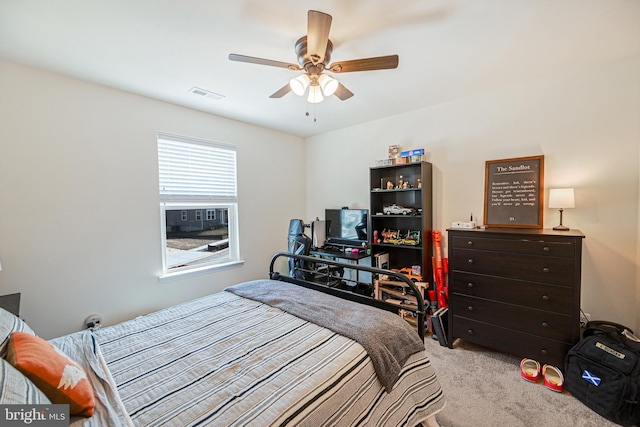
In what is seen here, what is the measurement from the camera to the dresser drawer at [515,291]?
1.96 metres

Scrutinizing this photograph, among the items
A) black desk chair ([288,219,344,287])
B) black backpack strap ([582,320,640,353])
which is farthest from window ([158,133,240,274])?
black backpack strap ([582,320,640,353])

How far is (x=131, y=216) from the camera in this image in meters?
2.58

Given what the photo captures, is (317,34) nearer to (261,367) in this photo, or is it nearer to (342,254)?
(261,367)

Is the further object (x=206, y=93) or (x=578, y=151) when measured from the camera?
(x=206, y=93)

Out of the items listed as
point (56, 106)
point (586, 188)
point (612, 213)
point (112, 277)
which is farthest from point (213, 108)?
point (612, 213)

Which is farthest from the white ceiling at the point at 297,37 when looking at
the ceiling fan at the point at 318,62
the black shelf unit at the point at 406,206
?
the black shelf unit at the point at 406,206

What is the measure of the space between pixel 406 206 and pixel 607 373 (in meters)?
2.11

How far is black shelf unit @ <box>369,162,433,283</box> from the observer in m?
2.93

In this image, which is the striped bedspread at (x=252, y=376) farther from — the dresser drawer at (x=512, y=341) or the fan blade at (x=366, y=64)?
the fan blade at (x=366, y=64)

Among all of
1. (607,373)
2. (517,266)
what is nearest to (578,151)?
(517,266)

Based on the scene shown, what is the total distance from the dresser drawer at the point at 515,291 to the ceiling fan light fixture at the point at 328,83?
1.99 metres

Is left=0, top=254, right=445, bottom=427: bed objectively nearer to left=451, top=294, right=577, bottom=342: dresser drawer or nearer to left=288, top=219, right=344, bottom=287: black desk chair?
left=451, top=294, right=577, bottom=342: dresser drawer

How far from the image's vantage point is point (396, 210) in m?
3.13

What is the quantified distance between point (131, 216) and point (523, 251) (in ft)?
11.9
